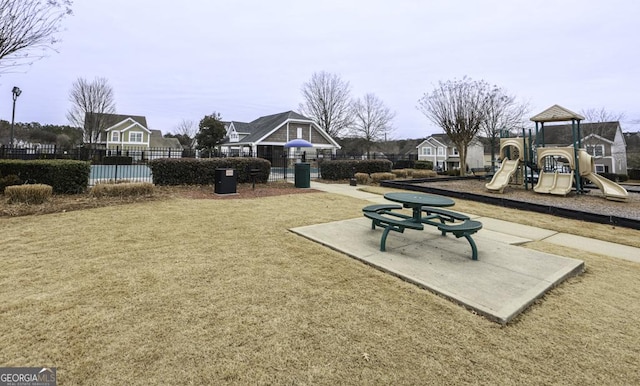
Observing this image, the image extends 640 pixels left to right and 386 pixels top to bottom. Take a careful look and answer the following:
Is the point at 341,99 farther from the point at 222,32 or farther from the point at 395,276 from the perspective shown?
the point at 395,276

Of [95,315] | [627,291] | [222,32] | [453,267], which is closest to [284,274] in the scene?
[95,315]

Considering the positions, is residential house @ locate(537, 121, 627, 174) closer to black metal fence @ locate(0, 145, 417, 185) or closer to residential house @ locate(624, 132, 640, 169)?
residential house @ locate(624, 132, 640, 169)

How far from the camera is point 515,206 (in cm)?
900

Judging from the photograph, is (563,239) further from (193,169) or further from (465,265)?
(193,169)

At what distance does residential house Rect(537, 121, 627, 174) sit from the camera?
1284 inches

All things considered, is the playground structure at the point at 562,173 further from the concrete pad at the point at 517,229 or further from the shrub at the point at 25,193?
the shrub at the point at 25,193

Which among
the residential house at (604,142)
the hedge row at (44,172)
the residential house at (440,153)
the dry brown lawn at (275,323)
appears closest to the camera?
the dry brown lawn at (275,323)

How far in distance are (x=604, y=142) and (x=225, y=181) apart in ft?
153

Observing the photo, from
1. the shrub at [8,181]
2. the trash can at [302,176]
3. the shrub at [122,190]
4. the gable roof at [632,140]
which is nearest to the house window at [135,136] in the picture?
the shrub at [8,181]

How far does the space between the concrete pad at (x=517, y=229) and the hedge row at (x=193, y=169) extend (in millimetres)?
9473

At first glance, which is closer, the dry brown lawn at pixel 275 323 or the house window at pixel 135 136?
the dry brown lawn at pixel 275 323

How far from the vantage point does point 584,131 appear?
3297cm

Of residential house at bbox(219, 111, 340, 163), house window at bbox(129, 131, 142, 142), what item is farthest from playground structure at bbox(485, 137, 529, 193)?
house window at bbox(129, 131, 142, 142)

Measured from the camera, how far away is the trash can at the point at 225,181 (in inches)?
395
